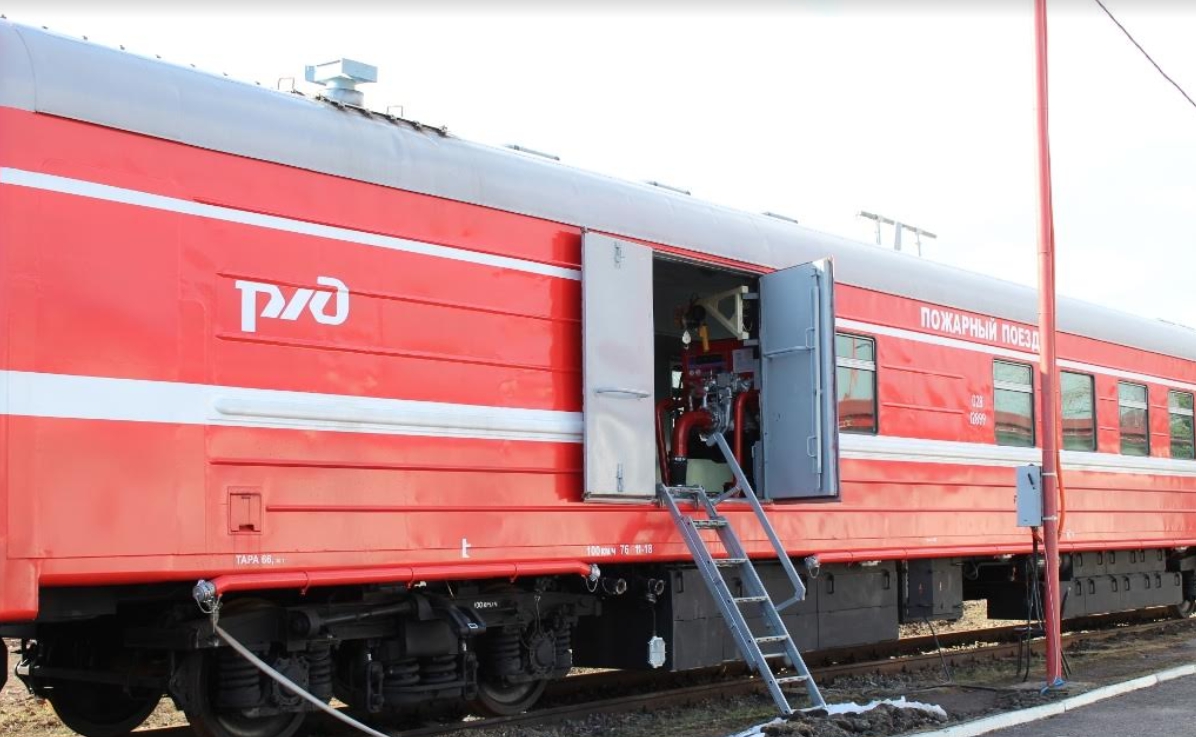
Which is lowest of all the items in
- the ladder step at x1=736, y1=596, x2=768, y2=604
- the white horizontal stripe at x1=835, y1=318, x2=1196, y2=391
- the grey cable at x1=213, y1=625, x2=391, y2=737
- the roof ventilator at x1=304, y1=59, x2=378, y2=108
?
the grey cable at x1=213, y1=625, x2=391, y2=737

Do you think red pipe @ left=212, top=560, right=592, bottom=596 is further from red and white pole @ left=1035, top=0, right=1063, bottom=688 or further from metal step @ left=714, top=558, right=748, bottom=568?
red and white pole @ left=1035, top=0, right=1063, bottom=688

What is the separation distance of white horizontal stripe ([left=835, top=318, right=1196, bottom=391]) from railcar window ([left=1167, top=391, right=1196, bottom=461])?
6.3 inches

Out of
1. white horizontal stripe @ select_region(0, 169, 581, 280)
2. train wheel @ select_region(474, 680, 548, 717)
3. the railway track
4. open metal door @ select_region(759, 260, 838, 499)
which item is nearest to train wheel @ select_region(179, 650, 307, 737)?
the railway track

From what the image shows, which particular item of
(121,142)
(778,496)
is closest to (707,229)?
(778,496)

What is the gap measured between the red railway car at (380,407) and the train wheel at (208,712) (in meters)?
0.02

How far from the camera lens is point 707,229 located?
9.29 meters

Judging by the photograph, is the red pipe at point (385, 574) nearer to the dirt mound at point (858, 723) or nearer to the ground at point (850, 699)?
the ground at point (850, 699)

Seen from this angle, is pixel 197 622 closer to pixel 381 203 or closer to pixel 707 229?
pixel 381 203

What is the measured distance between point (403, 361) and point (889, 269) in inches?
202

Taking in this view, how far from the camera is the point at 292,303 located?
6.75m

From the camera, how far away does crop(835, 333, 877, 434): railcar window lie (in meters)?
10.1

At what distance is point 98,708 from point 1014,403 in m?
8.50

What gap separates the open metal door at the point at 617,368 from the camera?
8133mm

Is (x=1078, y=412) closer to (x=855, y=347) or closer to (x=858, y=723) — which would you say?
(x=855, y=347)
